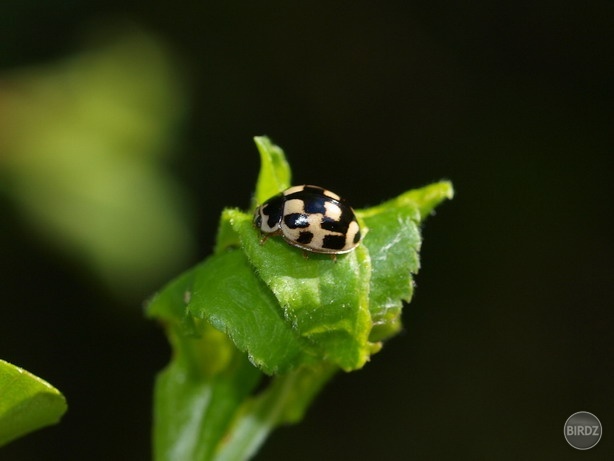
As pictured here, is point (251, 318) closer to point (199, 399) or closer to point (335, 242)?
point (335, 242)

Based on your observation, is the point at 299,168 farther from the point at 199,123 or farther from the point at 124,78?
the point at 124,78

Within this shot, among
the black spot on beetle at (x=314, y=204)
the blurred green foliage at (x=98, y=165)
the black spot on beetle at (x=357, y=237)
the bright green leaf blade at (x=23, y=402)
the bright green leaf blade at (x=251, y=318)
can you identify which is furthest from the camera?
the blurred green foliage at (x=98, y=165)

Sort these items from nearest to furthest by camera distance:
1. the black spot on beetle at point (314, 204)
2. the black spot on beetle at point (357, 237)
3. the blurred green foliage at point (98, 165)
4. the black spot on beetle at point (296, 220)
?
the black spot on beetle at point (357, 237) < the black spot on beetle at point (296, 220) < the black spot on beetle at point (314, 204) < the blurred green foliage at point (98, 165)

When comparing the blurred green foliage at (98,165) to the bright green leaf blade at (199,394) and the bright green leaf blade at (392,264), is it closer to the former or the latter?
the bright green leaf blade at (199,394)

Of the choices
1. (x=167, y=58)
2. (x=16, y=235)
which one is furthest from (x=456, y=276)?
(x=16, y=235)

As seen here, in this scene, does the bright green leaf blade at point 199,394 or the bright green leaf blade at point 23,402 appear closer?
the bright green leaf blade at point 23,402

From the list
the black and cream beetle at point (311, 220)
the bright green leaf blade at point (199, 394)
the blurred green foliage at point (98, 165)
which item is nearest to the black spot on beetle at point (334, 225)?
the black and cream beetle at point (311, 220)

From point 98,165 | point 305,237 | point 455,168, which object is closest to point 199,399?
point 305,237
